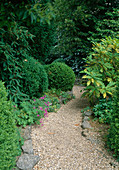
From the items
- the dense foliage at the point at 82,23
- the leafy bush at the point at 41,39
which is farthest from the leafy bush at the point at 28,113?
the dense foliage at the point at 82,23

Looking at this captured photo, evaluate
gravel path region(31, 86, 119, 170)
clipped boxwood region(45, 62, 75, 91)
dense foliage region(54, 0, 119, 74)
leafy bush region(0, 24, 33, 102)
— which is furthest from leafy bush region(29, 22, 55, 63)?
gravel path region(31, 86, 119, 170)

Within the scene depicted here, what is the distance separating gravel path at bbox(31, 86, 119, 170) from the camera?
95.4 inches

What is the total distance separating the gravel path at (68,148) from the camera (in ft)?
7.95

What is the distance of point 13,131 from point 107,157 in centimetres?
144

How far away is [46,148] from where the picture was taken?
9.18 feet

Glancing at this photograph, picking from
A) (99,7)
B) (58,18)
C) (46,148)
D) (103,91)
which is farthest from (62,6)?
(46,148)

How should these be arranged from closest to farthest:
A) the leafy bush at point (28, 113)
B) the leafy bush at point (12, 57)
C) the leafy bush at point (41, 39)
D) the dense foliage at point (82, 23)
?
the leafy bush at point (28, 113) → the leafy bush at point (12, 57) → the leafy bush at point (41, 39) → the dense foliage at point (82, 23)

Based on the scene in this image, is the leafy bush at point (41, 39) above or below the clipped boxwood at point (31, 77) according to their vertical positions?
above

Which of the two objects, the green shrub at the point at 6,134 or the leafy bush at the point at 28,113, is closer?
the green shrub at the point at 6,134

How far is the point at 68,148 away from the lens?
2820 millimetres

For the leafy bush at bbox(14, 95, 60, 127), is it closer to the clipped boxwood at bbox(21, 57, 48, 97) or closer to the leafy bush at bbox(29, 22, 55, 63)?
the clipped boxwood at bbox(21, 57, 48, 97)

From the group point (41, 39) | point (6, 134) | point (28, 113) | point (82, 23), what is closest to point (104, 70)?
point (28, 113)

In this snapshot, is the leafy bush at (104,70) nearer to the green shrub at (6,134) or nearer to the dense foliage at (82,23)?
the green shrub at (6,134)

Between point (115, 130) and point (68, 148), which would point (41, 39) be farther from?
point (115, 130)
